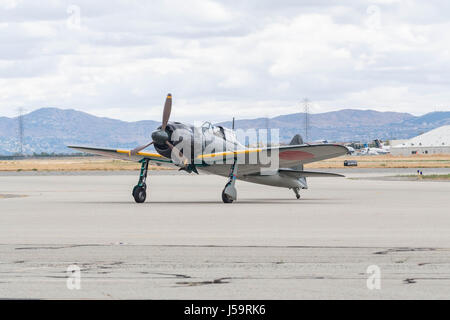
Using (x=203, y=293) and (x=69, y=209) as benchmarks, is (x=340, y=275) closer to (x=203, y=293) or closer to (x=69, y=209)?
(x=203, y=293)

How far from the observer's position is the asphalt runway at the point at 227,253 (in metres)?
9.41

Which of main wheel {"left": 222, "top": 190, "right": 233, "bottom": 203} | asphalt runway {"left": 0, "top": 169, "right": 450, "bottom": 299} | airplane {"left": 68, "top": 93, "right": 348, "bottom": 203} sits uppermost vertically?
airplane {"left": 68, "top": 93, "right": 348, "bottom": 203}

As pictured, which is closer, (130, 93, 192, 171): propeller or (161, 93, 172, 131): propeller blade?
(130, 93, 192, 171): propeller

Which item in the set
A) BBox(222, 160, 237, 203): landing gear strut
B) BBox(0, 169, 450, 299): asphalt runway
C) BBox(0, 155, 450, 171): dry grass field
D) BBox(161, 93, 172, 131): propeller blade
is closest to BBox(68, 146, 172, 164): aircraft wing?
BBox(161, 93, 172, 131): propeller blade

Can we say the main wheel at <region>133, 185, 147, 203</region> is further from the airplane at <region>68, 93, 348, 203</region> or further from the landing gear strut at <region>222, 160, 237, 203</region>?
the landing gear strut at <region>222, 160, 237, 203</region>

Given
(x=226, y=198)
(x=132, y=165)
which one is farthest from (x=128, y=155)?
(x=132, y=165)

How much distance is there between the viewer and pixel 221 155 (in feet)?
96.7

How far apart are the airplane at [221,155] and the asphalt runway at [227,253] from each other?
4.04 meters

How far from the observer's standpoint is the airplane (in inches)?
1123

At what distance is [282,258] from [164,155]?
16.7 metres

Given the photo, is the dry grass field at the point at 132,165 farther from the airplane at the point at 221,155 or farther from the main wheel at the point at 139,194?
the main wheel at the point at 139,194

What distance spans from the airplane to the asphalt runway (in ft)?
13.2

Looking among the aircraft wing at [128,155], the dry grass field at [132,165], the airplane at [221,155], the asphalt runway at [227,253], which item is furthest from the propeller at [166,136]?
the dry grass field at [132,165]
